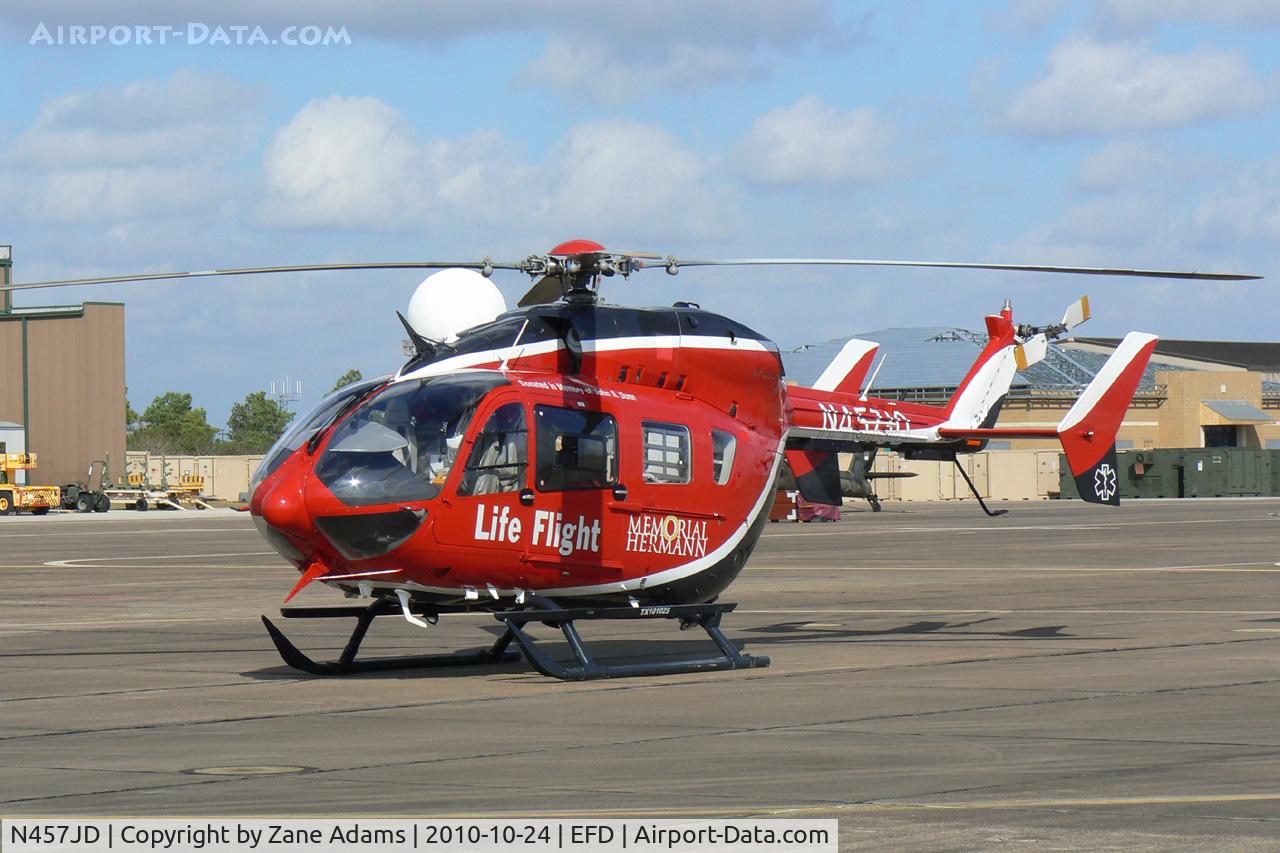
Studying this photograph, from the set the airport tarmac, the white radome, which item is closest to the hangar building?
the airport tarmac

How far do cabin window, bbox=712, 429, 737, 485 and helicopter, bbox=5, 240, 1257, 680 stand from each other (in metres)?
0.02

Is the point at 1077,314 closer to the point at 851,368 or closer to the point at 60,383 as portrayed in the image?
the point at 851,368

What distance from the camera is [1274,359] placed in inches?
5359

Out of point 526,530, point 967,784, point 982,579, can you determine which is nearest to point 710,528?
point 526,530

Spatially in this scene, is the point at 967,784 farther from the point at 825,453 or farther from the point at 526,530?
the point at 825,453

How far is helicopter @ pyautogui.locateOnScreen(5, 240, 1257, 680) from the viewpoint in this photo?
1403 centimetres

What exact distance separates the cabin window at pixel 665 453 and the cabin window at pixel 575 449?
461 mm

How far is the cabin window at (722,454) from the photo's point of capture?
16.5 metres

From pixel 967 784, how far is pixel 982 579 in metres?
20.4

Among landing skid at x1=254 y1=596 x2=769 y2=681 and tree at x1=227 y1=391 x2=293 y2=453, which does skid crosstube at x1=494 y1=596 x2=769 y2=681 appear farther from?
tree at x1=227 y1=391 x2=293 y2=453

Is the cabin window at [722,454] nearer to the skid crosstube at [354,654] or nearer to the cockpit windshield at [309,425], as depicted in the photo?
the skid crosstube at [354,654]

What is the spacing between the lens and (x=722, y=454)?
1661cm

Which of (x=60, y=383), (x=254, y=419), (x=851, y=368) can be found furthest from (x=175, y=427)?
(x=851, y=368)

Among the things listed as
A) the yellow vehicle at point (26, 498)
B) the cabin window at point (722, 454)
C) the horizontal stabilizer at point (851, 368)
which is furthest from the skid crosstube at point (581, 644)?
the yellow vehicle at point (26, 498)
